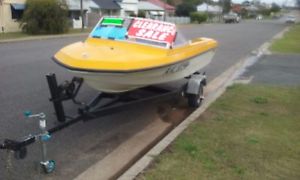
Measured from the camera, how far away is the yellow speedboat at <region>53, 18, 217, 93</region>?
5918 millimetres

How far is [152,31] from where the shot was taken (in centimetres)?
726

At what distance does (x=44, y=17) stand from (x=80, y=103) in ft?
85.9

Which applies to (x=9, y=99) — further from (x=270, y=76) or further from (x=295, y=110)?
(x=270, y=76)

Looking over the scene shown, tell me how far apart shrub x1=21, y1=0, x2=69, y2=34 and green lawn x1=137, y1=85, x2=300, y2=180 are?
81.5 ft

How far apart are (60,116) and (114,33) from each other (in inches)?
81.0

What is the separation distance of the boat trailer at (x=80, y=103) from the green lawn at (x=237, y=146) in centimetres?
63

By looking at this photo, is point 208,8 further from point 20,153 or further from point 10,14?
point 20,153

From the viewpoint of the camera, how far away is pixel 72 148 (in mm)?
5875

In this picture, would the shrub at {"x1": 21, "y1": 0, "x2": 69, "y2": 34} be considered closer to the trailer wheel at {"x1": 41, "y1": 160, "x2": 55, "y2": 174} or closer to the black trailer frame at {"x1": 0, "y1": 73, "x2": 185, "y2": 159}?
the black trailer frame at {"x1": 0, "y1": 73, "x2": 185, "y2": 159}

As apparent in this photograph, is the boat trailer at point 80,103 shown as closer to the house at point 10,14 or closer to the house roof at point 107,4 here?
the house at point 10,14

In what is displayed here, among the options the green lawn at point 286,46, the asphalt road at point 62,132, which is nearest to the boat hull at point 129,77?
the asphalt road at point 62,132

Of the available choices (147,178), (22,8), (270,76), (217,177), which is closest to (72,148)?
(147,178)

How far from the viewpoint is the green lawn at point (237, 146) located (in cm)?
488

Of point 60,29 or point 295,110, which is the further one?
point 60,29
